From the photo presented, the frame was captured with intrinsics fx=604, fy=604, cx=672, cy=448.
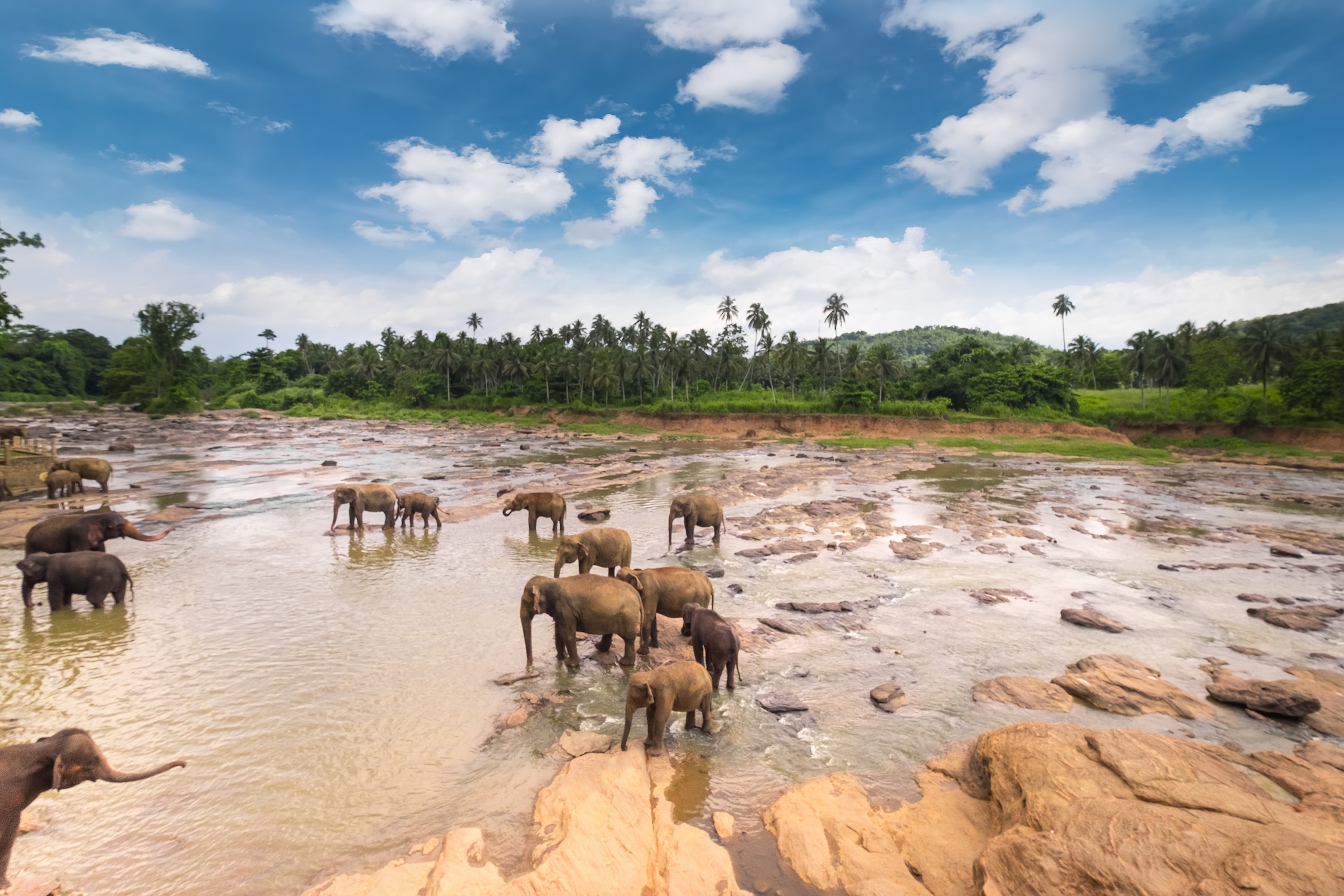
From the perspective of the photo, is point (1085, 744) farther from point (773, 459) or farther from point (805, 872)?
point (773, 459)

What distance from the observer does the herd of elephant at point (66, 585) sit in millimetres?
5023

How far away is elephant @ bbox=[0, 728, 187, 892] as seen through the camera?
16.3 ft

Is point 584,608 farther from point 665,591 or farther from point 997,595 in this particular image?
point 997,595

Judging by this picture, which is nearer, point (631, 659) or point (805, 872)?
point (805, 872)

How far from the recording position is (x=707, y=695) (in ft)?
25.3

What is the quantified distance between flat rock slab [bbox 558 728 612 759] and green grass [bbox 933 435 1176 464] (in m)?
56.6

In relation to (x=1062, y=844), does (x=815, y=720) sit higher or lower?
lower

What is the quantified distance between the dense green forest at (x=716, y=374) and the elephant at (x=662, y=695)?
70058 millimetres

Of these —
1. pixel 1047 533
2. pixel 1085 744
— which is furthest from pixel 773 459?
pixel 1085 744

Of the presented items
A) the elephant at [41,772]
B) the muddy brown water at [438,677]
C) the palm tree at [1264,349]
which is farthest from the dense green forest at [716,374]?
the elephant at [41,772]

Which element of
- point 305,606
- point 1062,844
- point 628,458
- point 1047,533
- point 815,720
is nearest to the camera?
point 1062,844

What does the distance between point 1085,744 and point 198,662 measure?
12.8 meters

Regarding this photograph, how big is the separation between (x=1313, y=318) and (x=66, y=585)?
22052cm

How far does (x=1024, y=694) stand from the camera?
9078 mm
